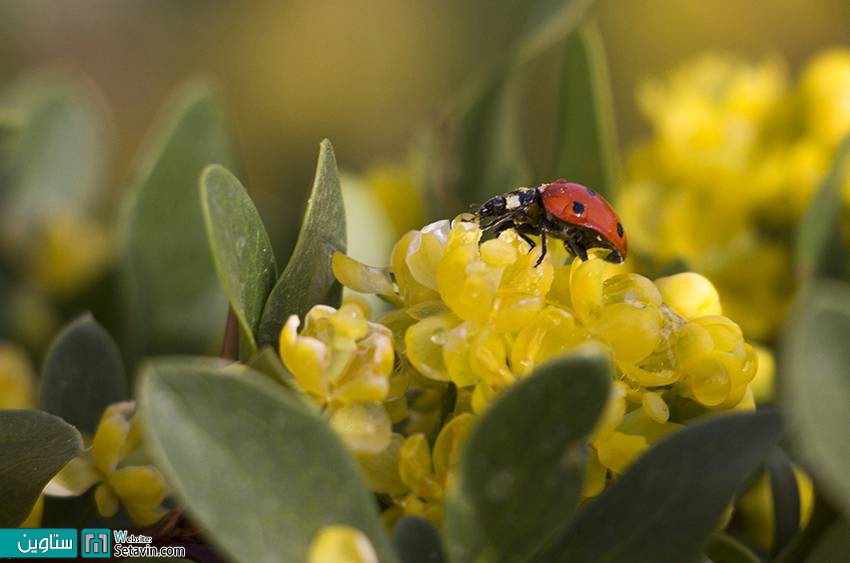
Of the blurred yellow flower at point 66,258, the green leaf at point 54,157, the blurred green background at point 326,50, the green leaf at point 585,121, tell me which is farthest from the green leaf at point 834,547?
the blurred green background at point 326,50

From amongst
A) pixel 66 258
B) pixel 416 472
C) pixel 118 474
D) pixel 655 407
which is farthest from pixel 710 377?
pixel 66 258

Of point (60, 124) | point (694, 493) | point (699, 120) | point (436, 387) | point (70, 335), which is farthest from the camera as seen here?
point (60, 124)

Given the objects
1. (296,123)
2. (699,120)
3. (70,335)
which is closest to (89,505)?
(70,335)

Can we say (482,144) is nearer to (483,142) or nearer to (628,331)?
(483,142)

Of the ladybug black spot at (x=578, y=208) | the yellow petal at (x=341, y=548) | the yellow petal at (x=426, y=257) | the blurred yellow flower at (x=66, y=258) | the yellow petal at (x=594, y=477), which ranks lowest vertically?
the blurred yellow flower at (x=66, y=258)

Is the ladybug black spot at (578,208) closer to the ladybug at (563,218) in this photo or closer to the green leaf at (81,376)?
the ladybug at (563,218)

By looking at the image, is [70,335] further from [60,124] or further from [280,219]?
[60,124]

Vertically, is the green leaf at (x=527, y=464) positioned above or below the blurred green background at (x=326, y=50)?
above

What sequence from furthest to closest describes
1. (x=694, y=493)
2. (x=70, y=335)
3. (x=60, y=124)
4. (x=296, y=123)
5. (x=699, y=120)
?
(x=296, y=123) < (x=60, y=124) < (x=699, y=120) < (x=70, y=335) < (x=694, y=493)
